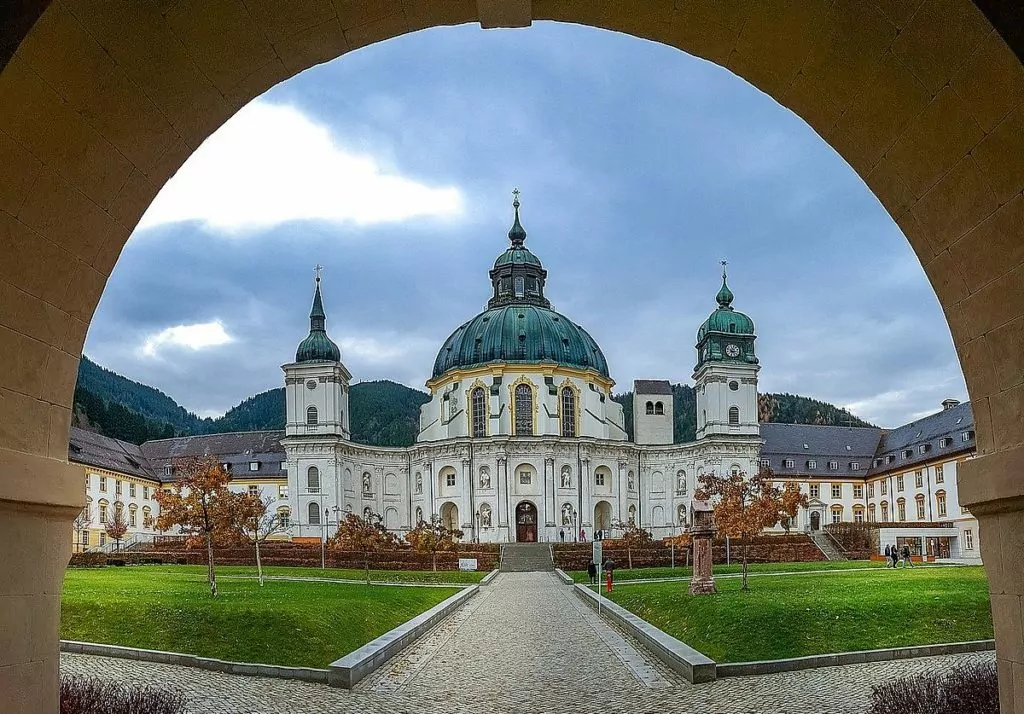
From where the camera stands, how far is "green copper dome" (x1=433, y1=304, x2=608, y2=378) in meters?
92.8

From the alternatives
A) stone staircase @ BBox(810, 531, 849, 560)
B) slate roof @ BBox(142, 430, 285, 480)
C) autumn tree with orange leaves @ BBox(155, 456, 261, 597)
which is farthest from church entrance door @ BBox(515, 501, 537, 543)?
autumn tree with orange leaves @ BBox(155, 456, 261, 597)

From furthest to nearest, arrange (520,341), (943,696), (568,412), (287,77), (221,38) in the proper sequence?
(520,341) < (568,412) < (943,696) < (287,77) < (221,38)

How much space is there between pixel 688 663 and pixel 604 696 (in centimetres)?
180

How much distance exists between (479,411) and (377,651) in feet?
240

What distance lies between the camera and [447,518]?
Answer: 8969 cm

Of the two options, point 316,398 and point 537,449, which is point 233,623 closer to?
point 537,449

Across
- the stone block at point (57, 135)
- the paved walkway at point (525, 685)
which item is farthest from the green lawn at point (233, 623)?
the stone block at point (57, 135)

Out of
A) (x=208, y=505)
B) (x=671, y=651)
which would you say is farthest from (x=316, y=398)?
(x=671, y=651)

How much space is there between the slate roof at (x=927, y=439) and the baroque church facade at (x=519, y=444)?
13215 millimetres

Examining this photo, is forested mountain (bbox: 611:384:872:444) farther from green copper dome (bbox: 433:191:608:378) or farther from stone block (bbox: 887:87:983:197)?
stone block (bbox: 887:87:983:197)

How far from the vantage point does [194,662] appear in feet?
60.3

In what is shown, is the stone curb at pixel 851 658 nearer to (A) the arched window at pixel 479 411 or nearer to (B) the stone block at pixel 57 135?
(B) the stone block at pixel 57 135

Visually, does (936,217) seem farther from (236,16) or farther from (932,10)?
(236,16)

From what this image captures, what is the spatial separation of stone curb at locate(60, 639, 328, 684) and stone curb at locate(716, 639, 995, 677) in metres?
6.90
